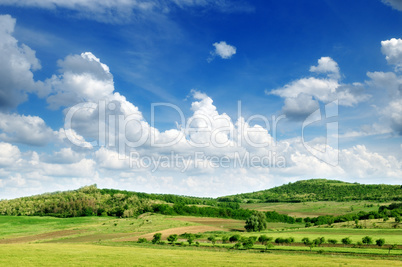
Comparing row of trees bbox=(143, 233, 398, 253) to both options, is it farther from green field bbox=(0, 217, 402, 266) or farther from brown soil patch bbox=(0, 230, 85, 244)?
brown soil patch bbox=(0, 230, 85, 244)

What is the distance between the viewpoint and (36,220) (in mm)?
131375

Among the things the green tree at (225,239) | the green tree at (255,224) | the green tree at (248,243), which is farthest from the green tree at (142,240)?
the green tree at (255,224)

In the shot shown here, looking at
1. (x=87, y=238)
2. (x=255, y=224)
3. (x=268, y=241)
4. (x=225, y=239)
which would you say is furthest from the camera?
(x=255, y=224)

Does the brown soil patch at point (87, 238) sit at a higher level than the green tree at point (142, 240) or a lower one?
lower

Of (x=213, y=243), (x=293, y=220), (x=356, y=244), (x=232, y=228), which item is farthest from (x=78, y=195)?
(x=356, y=244)

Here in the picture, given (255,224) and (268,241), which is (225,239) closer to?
(268,241)

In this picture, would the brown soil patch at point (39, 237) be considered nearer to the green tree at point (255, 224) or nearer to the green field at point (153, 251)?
the green field at point (153, 251)

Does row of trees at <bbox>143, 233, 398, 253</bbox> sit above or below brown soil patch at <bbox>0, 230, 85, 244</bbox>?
above

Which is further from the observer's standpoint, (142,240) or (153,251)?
(142,240)

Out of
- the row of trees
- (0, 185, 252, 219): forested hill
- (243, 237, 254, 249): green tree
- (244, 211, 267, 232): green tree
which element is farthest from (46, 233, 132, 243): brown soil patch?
(0, 185, 252, 219): forested hill

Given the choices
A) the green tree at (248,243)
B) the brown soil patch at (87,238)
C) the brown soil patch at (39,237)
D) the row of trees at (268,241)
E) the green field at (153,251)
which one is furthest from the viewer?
the brown soil patch at (39,237)

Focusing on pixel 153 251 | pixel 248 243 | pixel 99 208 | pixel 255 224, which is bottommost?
pixel 255 224

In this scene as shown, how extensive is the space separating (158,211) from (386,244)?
104 metres

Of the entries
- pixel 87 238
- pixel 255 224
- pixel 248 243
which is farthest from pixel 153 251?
pixel 255 224
